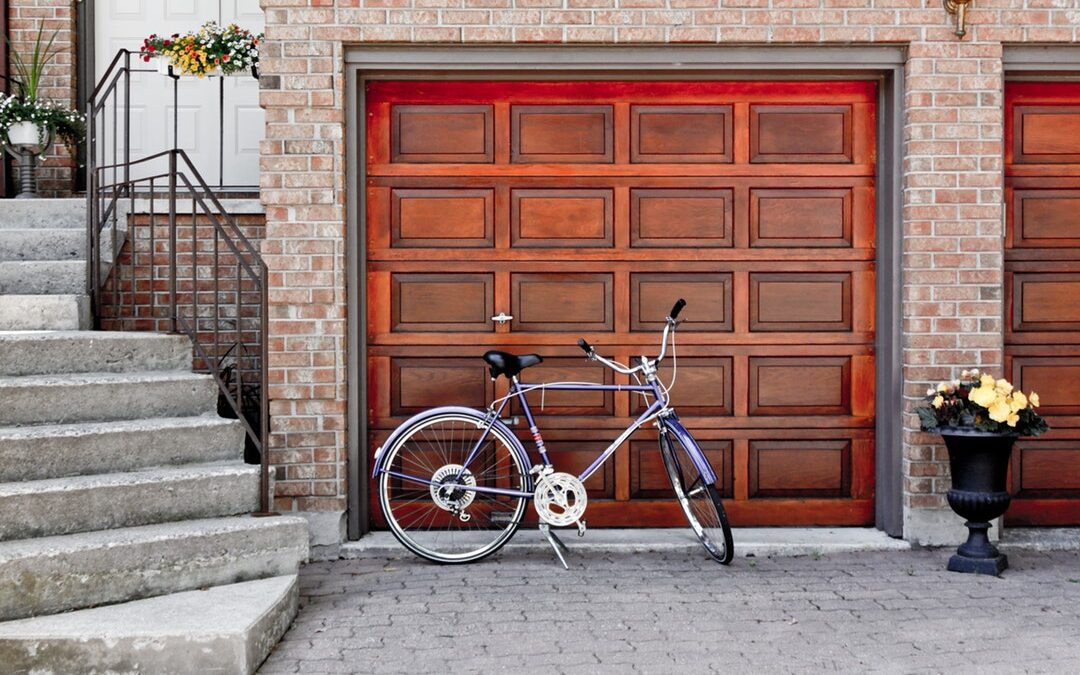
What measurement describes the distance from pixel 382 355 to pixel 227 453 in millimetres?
1075


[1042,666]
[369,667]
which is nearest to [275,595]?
[369,667]

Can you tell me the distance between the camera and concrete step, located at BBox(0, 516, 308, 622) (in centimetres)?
353

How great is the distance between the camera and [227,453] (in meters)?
4.43

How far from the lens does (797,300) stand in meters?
5.28

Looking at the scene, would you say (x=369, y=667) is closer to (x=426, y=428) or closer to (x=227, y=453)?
(x=227, y=453)

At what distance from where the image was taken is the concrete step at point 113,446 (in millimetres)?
3928

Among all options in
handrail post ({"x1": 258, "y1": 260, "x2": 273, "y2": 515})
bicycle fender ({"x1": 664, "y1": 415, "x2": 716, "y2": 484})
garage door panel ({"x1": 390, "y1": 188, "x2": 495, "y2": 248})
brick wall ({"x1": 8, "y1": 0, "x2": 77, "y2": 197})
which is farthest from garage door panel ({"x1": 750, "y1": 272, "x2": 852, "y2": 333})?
brick wall ({"x1": 8, "y1": 0, "x2": 77, "y2": 197})

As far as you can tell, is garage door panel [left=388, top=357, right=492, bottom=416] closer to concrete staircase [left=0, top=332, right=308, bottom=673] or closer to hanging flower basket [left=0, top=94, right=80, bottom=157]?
concrete staircase [left=0, top=332, right=308, bottom=673]

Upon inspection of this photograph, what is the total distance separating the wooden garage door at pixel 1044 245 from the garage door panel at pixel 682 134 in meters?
1.49

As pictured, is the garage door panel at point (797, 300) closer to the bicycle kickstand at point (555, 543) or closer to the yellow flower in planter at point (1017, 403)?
the yellow flower in planter at point (1017, 403)

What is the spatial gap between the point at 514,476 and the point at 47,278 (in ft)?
8.58

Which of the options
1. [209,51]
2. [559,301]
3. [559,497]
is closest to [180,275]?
[209,51]

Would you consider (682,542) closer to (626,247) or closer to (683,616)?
(683,616)

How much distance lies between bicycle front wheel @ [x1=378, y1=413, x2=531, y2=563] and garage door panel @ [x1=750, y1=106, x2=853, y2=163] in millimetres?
2070
